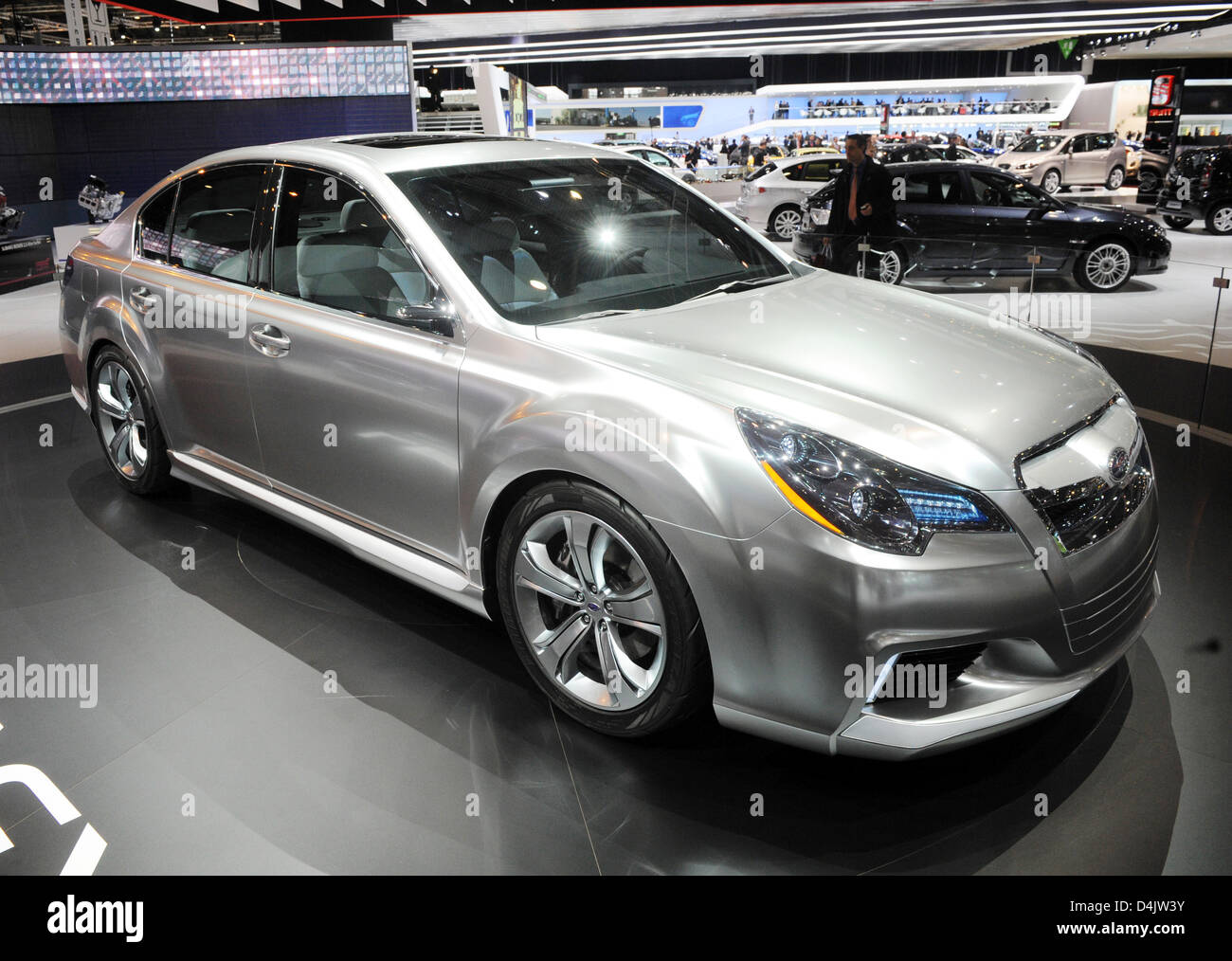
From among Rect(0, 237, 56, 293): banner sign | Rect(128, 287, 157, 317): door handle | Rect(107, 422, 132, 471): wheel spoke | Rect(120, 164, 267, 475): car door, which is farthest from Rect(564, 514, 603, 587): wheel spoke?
Rect(0, 237, 56, 293): banner sign

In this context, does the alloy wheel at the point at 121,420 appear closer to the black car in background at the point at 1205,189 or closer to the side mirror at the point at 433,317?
the side mirror at the point at 433,317

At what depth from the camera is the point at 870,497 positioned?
1.88 m

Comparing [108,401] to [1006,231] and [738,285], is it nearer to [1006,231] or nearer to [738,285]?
[738,285]

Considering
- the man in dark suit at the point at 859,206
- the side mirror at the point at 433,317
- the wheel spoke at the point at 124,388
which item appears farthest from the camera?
the man in dark suit at the point at 859,206

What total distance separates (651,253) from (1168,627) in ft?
6.38

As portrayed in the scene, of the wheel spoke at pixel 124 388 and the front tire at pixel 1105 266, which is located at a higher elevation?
the wheel spoke at pixel 124 388

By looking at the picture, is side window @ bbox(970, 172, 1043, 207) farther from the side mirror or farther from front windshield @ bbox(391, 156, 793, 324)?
the side mirror

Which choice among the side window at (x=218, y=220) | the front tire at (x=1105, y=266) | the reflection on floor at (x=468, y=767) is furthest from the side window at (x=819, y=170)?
the side window at (x=218, y=220)

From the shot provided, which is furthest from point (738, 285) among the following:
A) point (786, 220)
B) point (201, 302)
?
point (786, 220)

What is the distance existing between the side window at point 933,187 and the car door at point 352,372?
7501 millimetres

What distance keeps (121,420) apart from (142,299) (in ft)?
2.16

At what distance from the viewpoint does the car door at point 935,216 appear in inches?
344

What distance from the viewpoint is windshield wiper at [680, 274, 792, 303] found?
2.74 metres

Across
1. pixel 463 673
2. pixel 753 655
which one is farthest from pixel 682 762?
pixel 463 673
